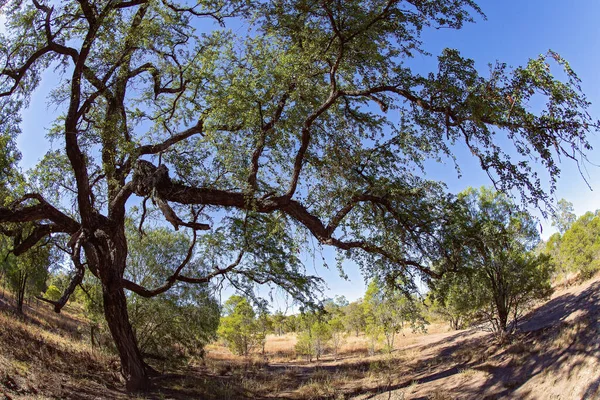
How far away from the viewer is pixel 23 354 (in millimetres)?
9352

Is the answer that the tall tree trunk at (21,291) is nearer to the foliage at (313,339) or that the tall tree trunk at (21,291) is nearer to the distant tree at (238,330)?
the distant tree at (238,330)

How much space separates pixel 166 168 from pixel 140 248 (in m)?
8.23

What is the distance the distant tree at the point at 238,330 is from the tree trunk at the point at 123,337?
16406 millimetres

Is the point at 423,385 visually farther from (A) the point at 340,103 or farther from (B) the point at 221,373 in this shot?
(B) the point at 221,373

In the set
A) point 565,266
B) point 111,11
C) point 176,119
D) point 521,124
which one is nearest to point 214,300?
point 176,119

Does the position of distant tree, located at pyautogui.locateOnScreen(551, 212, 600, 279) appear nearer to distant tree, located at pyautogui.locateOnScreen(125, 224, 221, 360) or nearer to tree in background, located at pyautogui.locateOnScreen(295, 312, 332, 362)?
tree in background, located at pyautogui.locateOnScreen(295, 312, 332, 362)

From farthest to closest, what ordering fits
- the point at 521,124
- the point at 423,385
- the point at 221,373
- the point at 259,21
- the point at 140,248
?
the point at 221,373 → the point at 140,248 → the point at 423,385 → the point at 259,21 → the point at 521,124

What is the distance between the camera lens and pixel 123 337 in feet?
28.8

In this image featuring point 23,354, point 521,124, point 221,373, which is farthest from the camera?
point 221,373

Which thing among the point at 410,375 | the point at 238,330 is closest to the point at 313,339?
the point at 238,330

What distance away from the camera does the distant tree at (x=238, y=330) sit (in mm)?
25906

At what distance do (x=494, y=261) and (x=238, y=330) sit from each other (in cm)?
1918

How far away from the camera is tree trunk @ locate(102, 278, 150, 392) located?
864 centimetres

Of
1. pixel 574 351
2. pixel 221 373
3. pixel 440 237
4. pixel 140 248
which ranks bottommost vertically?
pixel 221 373
